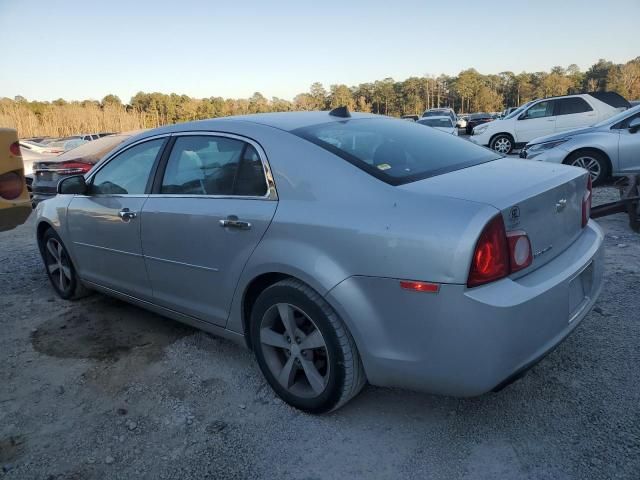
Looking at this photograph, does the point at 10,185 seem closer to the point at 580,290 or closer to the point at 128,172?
the point at 128,172

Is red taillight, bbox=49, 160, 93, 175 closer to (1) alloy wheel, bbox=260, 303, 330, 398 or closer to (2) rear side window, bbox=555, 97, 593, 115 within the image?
(1) alloy wheel, bbox=260, 303, 330, 398

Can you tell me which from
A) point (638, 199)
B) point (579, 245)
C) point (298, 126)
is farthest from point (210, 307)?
point (638, 199)

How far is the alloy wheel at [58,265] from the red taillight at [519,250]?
12.3 feet

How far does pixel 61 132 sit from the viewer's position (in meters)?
37.2

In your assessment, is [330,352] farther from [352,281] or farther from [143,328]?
[143,328]

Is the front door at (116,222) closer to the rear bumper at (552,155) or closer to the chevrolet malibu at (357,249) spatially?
the chevrolet malibu at (357,249)

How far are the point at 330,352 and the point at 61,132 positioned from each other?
4103 cm

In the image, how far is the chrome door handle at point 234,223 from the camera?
101 inches

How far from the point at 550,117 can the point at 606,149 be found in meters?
6.51

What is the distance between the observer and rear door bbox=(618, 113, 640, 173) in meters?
7.64

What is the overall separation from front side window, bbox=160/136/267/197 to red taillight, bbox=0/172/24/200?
Answer: 1860 mm

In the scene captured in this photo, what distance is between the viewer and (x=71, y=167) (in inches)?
319

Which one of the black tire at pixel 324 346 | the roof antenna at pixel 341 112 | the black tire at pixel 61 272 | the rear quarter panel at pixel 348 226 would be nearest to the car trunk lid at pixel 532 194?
the rear quarter panel at pixel 348 226

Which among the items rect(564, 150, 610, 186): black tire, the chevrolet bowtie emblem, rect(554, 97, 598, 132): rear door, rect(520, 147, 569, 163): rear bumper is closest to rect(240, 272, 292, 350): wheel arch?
the chevrolet bowtie emblem
